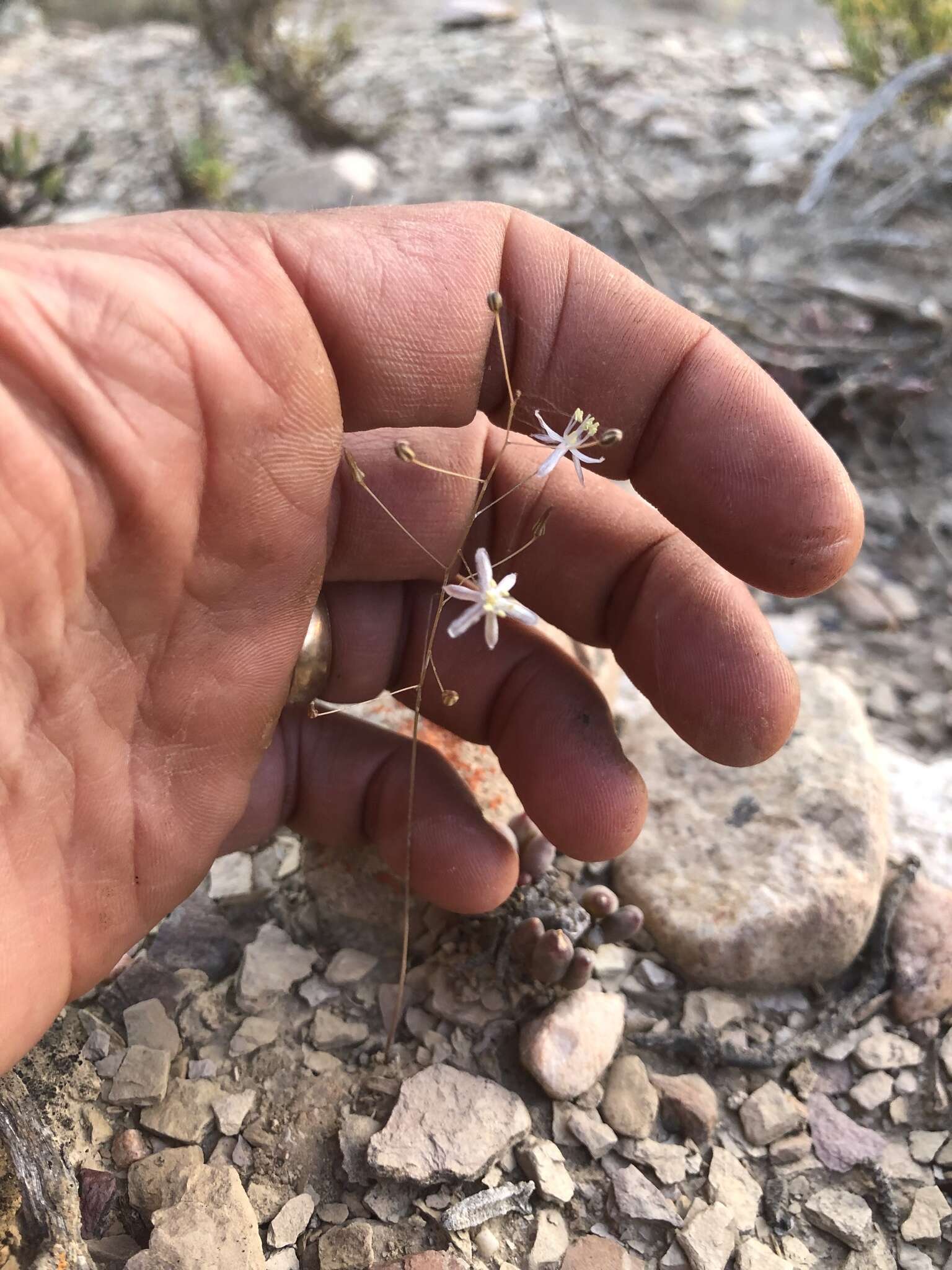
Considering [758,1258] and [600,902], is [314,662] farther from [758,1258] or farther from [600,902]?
[758,1258]

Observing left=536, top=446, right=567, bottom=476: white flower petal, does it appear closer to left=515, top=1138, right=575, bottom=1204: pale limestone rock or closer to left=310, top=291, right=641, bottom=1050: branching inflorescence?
left=310, top=291, right=641, bottom=1050: branching inflorescence

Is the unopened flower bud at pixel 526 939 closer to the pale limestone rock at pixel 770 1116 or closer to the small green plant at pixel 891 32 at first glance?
the pale limestone rock at pixel 770 1116

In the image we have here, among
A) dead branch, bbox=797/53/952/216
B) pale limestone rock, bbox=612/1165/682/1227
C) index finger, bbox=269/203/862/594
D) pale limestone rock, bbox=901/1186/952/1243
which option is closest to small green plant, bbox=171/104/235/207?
dead branch, bbox=797/53/952/216

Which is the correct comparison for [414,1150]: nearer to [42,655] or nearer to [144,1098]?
[144,1098]

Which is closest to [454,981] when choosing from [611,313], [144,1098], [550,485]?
[144,1098]

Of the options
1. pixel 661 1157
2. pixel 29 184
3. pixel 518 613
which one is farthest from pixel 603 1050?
pixel 29 184
